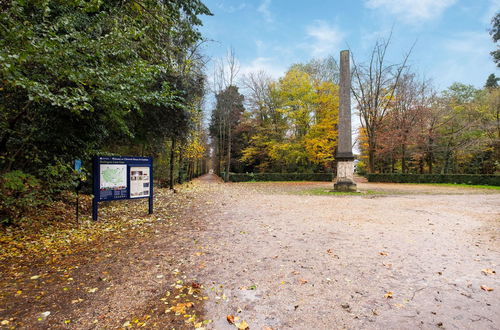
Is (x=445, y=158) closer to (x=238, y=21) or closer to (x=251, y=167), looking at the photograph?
(x=251, y=167)

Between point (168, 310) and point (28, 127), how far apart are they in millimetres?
4881

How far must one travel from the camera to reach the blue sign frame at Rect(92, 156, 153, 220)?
566 centimetres

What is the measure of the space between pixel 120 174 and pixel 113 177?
18 centimetres

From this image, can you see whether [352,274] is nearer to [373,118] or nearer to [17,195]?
[17,195]

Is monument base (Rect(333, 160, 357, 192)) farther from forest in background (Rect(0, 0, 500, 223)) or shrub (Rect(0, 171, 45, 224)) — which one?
shrub (Rect(0, 171, 45, 224))

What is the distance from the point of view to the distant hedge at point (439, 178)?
17.7 m

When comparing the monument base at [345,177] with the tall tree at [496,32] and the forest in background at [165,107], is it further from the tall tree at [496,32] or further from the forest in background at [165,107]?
the tall tree at [496,32]

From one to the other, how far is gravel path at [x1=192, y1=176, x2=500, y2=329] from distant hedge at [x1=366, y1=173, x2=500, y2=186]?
645 inches

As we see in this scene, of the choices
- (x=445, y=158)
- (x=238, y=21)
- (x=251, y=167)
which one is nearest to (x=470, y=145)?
(x=445, y=158)

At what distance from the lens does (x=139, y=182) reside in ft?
21.2

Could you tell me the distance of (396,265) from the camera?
3.37 meters

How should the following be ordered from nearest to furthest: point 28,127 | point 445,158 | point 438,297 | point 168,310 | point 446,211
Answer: point 168,310 → point 438,297 → point 28,127 → point 446,211 → point 445,158

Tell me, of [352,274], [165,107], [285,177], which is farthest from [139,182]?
[285,177]

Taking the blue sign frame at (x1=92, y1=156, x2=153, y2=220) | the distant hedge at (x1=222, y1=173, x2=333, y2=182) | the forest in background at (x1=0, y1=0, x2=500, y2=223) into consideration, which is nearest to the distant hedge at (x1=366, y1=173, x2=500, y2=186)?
the forest in background at (x1=0, y1=0, x2=500, y2=223)
